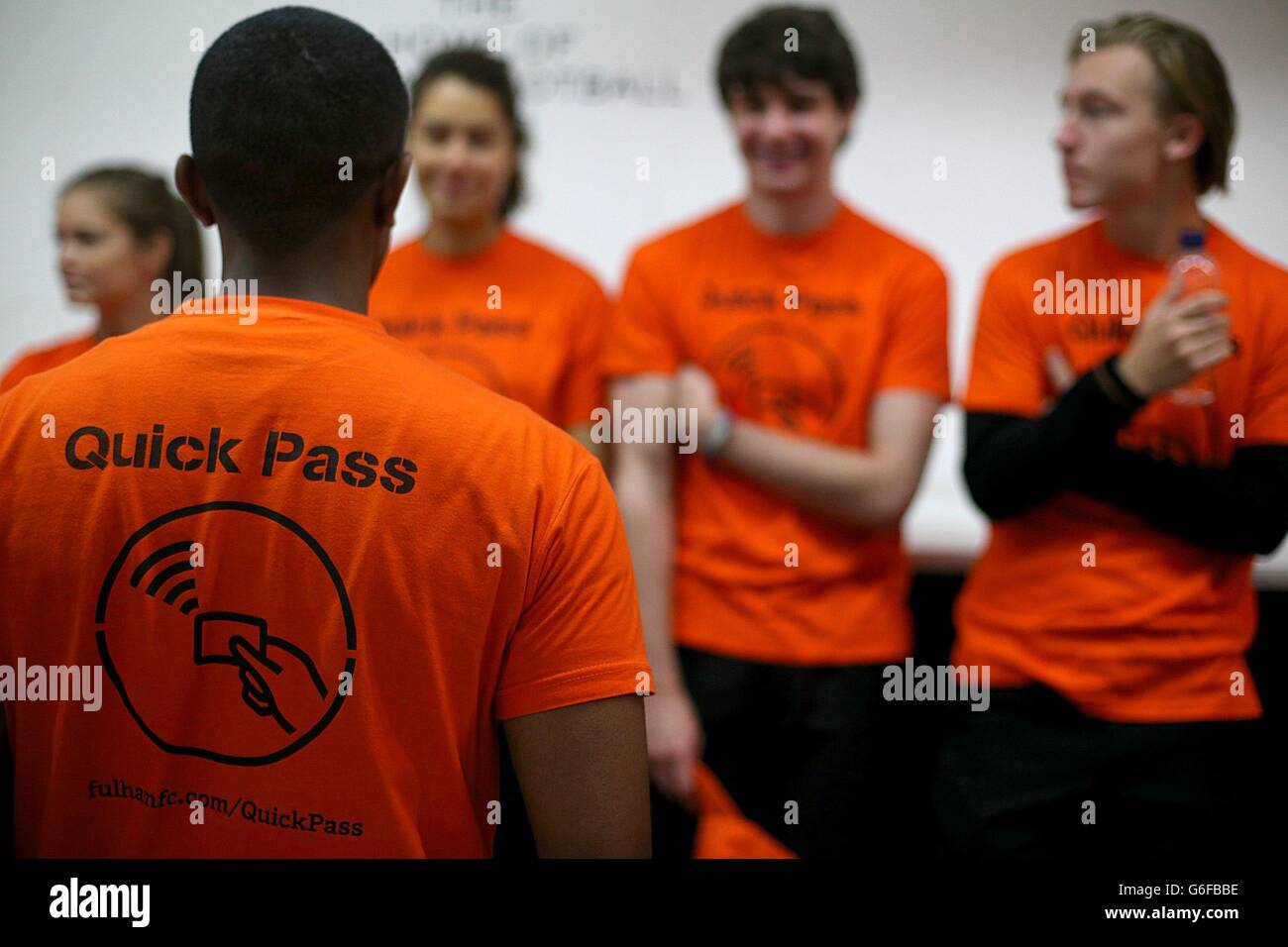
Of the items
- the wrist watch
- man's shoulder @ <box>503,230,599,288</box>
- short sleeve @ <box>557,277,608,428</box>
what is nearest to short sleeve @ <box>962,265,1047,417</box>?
the wrist watch

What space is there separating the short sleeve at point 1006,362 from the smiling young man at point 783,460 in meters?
0.14

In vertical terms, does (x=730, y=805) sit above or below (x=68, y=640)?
below

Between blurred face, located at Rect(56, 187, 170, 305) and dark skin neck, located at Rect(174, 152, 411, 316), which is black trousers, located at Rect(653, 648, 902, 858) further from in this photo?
blurred face, located at Rect(56, 187, 170, 305)

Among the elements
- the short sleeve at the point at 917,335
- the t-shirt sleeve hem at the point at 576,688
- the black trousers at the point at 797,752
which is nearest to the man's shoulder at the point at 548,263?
the short sleeve at the point at 917,335

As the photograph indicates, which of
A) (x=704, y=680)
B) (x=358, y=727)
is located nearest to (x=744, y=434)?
(x=704, y=680)

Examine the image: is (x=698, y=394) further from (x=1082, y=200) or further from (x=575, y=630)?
(x=575, y=630)

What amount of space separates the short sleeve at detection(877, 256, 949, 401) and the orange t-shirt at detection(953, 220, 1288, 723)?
5.3 inches

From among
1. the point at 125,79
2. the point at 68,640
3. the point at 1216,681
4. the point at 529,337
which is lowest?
the point at 1216,681

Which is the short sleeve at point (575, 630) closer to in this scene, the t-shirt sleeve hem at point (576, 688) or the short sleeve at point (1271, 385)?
the t-shirt sleeve hem at point (576, 688)

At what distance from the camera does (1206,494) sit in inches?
62.8

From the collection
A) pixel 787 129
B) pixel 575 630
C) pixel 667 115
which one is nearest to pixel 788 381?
pixel 787 129

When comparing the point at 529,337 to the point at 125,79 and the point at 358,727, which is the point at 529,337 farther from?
the point at 125,79
